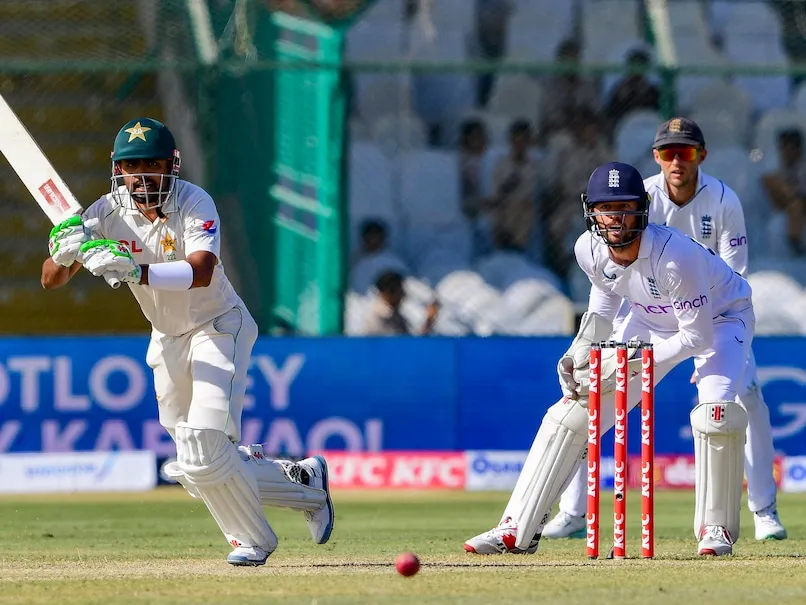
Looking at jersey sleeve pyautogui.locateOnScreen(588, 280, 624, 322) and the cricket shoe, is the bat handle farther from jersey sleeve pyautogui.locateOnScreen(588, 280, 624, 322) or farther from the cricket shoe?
jersey sleeve pyautogui.locateOnScreen(588, 280, 624, 322)

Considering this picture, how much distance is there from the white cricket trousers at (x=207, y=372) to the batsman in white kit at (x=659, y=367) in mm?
1058

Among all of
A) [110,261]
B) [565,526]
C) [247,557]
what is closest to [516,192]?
[565,526]

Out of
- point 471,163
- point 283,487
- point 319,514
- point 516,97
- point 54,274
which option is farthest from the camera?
point 516,97

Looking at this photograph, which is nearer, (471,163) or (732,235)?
(732,235)

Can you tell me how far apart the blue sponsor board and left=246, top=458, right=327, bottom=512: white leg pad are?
3790mm

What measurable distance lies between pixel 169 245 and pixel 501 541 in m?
1.58

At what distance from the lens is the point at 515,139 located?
10.8 metres

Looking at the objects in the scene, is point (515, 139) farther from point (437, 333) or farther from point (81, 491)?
point (81, 491)

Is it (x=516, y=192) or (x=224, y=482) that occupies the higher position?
(x=516, y=192)

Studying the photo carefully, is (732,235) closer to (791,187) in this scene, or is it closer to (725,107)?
(791,187)

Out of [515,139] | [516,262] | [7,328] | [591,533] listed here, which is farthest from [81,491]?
[591,533]

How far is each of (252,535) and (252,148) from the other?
5.10 meters

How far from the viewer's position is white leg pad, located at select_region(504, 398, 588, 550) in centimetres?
535

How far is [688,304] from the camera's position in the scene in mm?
5191
